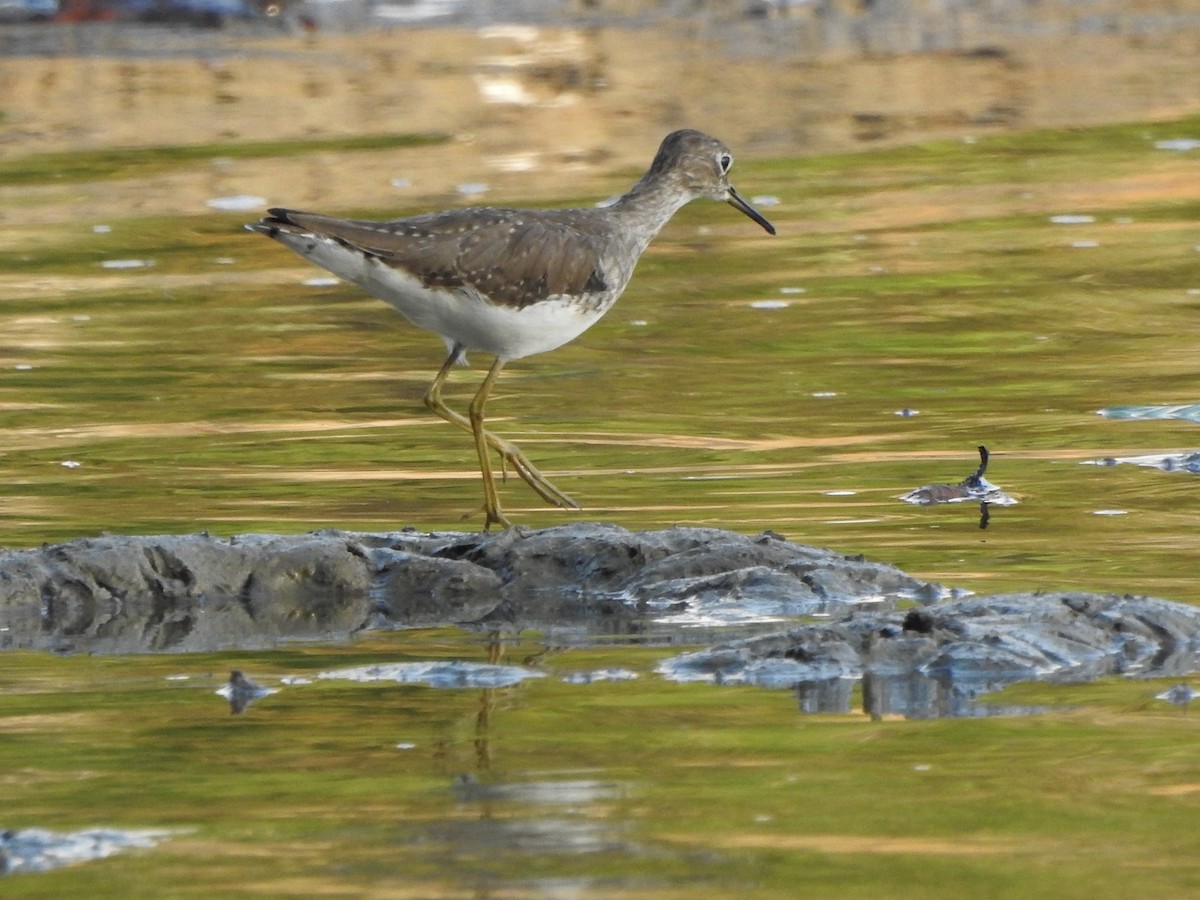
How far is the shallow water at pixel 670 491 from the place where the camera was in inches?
164

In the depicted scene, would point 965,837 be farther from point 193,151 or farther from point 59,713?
point 193,151

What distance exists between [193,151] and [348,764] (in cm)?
1163

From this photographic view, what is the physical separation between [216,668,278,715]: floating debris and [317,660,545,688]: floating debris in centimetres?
17

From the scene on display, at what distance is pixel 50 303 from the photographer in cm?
1134

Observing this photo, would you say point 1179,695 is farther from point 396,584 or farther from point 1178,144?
point 1178,144

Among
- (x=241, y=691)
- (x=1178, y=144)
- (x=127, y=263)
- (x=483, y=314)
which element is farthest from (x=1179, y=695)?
(x=1178, y=144)

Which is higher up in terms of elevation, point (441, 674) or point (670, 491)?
point (441, 674)

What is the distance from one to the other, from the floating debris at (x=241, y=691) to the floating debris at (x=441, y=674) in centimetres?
17

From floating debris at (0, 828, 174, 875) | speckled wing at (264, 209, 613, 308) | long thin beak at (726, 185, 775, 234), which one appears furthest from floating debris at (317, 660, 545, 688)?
long thin beak at (726, 185, 775, 234)

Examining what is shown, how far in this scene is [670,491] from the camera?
7.38m

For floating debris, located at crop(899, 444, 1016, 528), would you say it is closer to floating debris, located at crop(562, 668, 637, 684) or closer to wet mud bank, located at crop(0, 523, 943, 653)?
wet mud bank, located at crop(0, 523, 943, 653)

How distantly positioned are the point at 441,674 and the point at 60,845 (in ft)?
4.25

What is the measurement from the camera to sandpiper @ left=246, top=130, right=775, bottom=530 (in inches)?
275

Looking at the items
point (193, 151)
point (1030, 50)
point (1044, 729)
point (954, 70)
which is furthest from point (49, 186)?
point (1044, 729)
